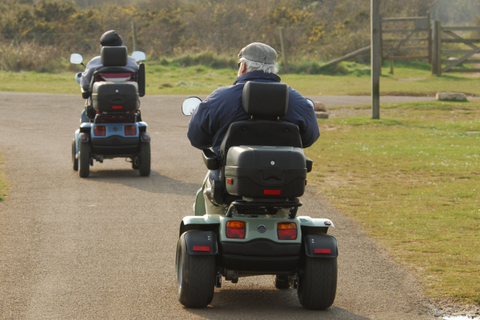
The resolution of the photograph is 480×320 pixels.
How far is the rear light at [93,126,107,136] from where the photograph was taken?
34.0 feet

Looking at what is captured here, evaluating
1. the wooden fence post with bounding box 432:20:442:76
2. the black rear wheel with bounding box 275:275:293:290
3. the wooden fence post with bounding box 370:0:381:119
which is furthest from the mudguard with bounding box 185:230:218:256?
the wooden fence post with bounding box 432:20:442:76

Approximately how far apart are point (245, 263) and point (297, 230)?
0.40 m

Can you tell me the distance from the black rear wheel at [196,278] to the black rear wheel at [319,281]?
2.00 feet

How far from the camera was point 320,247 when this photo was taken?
454cm

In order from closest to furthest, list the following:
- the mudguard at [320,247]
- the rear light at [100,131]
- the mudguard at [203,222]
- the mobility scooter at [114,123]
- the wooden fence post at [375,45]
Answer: the mudguard at [320,247]
the mudguard at [203,222]
the mobility scooter at [114,123]
the rear light at [100,131]
the wooden fence post at [375,45]

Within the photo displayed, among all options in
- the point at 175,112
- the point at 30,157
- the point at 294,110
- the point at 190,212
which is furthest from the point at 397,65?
the point at 294,110

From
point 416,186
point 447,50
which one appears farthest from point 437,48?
point 416,186

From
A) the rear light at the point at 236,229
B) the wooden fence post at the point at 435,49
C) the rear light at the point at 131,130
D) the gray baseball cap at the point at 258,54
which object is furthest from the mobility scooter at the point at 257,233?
the wooden fence post at the point at 435,49

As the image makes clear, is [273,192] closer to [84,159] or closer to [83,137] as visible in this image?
[84,159]

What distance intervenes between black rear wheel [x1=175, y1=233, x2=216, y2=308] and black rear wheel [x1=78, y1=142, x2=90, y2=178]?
5857 mm

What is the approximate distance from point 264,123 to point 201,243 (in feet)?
2.87

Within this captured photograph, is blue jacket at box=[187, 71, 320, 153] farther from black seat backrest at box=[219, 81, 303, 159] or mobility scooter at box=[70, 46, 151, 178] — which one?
mobility scooter at box=[70, 46, 151, 178]

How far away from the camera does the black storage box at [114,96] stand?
10.0 meters

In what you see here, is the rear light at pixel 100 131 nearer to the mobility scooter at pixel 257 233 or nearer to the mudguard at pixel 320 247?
the mobility scooter at pixel 257 233
